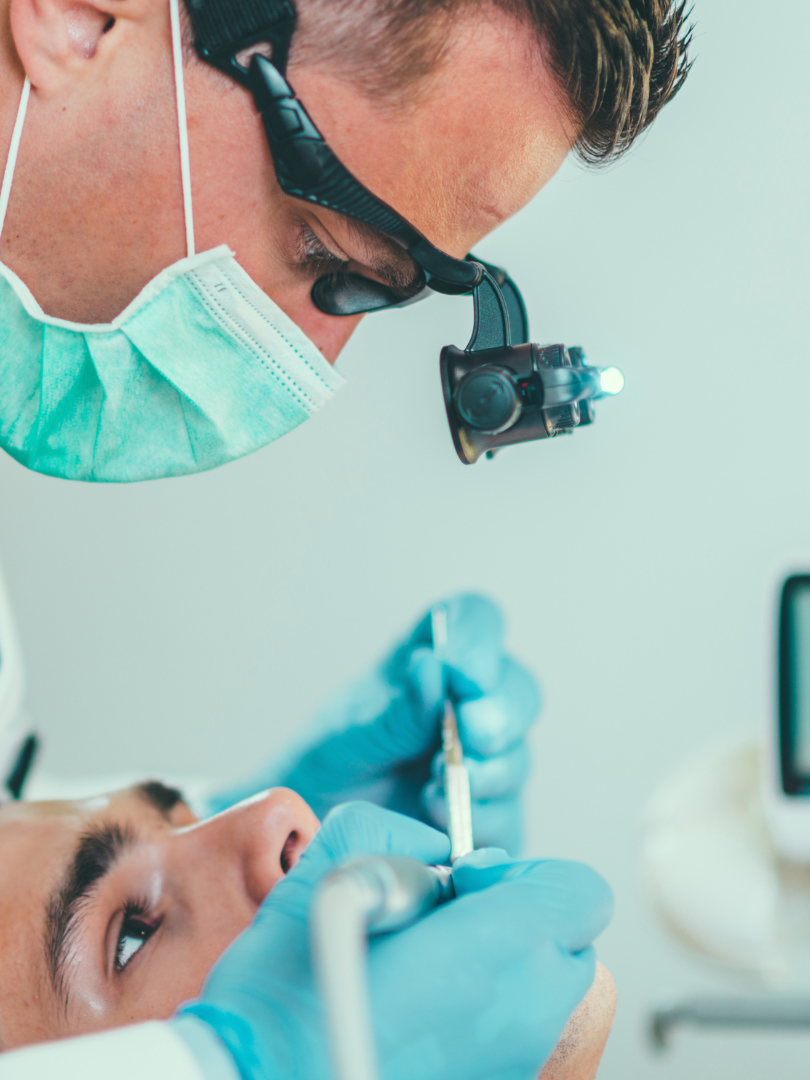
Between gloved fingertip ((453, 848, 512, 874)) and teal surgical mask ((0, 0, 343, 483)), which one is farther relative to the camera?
teal surgical mask ((0, 0, 343, 483))

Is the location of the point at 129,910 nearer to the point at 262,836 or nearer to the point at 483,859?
the point at 262,836

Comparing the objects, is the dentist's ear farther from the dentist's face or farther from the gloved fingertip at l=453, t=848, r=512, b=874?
the gloved fingertip at l=453, t=848, r=512, b=874

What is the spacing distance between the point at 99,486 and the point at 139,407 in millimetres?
484

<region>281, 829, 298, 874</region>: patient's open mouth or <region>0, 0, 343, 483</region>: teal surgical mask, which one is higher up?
<region>0, 0, 343, 483</region>: teal surgical mask

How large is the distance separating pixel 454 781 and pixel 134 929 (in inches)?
14.5

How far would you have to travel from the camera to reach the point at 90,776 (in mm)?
1376

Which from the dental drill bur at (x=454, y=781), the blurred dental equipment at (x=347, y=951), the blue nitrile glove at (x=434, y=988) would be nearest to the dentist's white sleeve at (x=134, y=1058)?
the blue nitrile glove at (x=434, y=988)

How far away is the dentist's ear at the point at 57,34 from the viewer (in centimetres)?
68

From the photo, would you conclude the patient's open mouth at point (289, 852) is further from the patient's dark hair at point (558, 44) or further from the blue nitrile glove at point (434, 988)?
the patient's dark hair at point (558, 44)

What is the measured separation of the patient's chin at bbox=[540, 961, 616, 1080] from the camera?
2.25 ft

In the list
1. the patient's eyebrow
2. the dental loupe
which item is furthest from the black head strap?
the patient's eyebrow

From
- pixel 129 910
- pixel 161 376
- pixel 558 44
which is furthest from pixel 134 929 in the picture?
pixel 558 44

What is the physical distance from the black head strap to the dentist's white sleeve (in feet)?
2.39

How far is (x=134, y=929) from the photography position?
2.74ft
